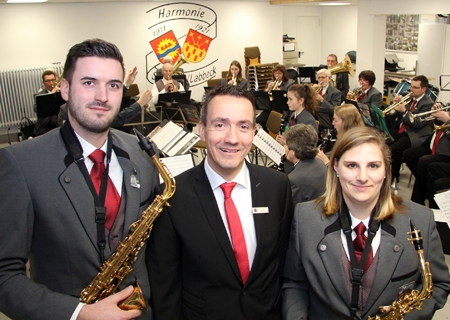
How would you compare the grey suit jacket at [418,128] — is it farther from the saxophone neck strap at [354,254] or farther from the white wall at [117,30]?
the white wall at [117,30]

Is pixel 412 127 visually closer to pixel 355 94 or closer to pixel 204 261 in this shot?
pixel 355 94

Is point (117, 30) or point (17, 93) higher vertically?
point (117, 30)

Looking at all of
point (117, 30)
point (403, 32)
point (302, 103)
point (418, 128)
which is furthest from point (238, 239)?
point (403, 32)

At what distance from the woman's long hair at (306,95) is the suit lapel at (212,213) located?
5.43 meters

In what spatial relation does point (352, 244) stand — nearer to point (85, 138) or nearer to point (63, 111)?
point (85, 138)

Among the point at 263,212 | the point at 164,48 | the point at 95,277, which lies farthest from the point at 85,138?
the point at 164,48

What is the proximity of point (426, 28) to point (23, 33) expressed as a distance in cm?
Answer: 1131

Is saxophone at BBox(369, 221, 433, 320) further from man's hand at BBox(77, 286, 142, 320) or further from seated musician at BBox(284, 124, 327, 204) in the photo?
seated musician at BBox(284, 124, 327, 204)

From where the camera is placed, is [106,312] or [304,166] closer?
[106,312]

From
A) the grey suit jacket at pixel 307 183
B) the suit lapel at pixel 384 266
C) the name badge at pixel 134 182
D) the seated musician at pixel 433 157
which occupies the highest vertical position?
the name badge at pixel 134 182

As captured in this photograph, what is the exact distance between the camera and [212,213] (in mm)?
2219

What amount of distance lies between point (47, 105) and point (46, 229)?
23.3 ft

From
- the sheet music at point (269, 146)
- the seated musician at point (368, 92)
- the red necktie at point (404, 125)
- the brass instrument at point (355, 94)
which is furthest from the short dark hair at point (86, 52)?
the brass instrument at point (355, 94)

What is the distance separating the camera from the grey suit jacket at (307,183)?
14.9 feet
